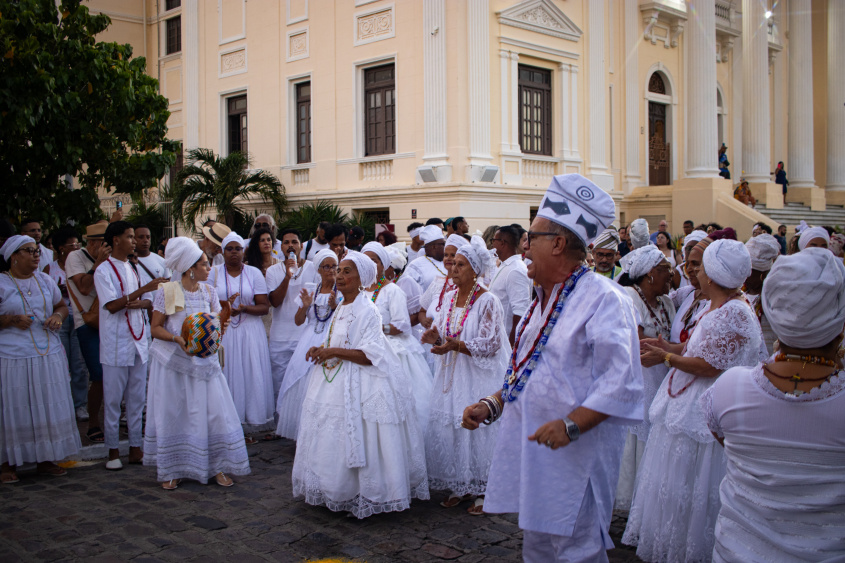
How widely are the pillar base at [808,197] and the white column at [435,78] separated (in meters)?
16.2

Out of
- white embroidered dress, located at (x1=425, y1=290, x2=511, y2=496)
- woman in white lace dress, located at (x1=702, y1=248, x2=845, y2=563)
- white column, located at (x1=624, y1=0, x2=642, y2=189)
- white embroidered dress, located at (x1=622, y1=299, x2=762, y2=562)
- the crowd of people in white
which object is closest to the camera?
woman in white lace dress, located at (x1=702, y1=248, x2=845, y2=563)

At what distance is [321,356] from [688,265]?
2.70 meters

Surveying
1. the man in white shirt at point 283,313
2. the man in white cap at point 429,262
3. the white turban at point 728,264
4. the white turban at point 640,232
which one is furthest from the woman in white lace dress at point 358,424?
the white turban at point 640,232

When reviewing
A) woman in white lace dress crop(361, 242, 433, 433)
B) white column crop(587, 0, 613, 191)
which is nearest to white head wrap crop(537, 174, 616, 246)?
woman in white lace dress crop(361, 242, 433, 433)

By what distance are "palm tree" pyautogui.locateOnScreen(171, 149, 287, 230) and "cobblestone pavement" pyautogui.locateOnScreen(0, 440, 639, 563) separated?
45.3ft

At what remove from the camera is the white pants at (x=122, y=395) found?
6.63 m

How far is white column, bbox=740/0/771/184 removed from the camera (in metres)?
25.4

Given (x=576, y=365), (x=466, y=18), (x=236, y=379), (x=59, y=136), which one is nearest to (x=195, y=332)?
(x=236, y=379)

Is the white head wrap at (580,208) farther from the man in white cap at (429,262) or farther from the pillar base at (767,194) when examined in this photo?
the pillar base at (767,194)

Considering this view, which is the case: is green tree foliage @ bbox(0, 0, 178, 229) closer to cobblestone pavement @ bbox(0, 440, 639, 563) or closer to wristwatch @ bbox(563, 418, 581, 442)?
cobblestone pavement @ bbox(0, 440, 639, 563)

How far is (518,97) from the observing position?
18.7 meters

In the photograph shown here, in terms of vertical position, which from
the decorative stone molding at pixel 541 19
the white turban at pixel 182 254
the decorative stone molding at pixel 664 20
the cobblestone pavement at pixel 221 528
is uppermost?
the decorative stone molding at pixel 664 20

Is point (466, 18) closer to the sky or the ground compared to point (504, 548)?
closer to the sky

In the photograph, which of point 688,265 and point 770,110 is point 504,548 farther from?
point 770,110
